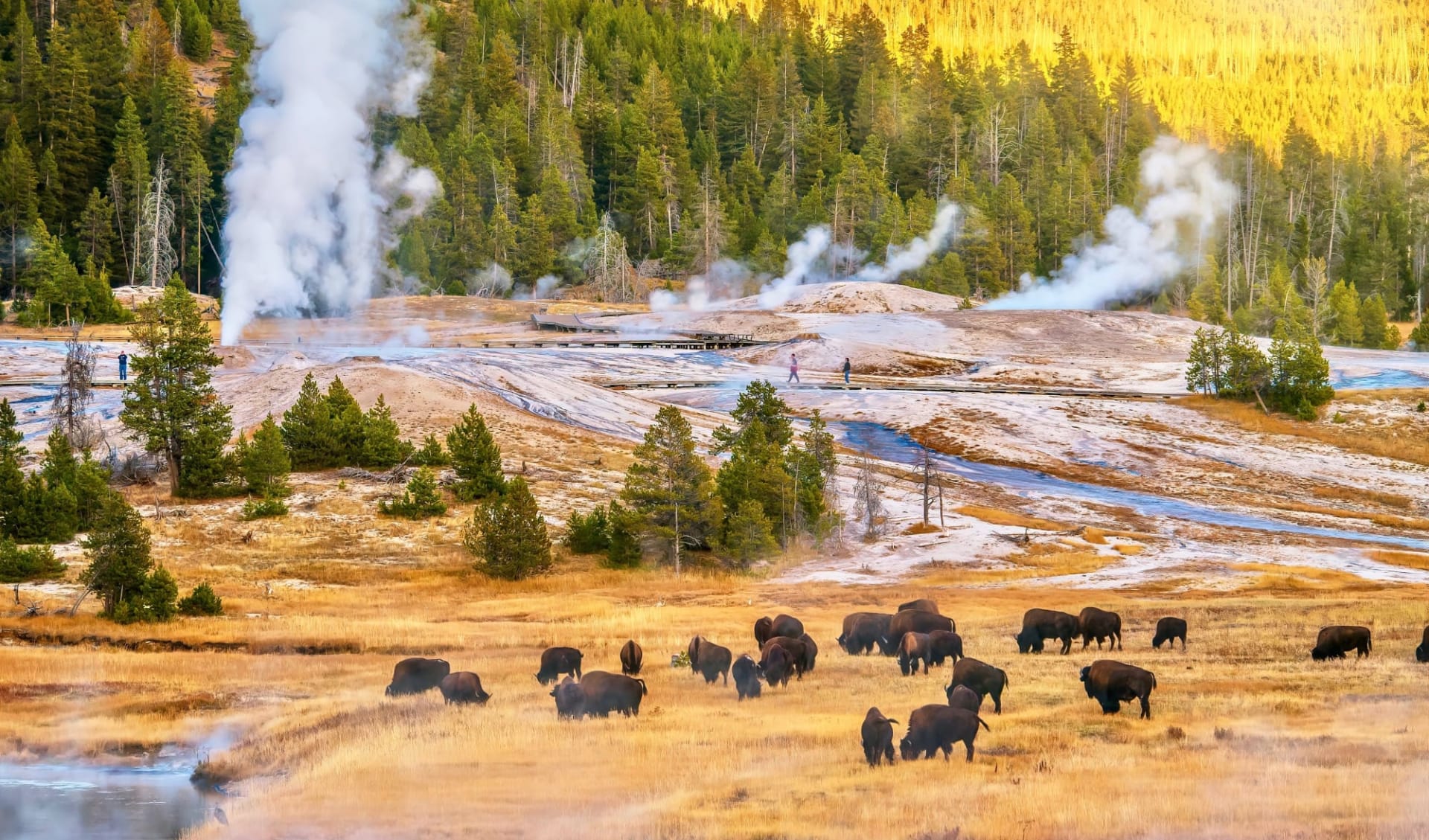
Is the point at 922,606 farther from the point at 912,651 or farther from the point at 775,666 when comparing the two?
the point at 775,666

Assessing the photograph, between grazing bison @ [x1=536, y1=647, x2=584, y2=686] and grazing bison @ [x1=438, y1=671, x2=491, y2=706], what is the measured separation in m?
1.96

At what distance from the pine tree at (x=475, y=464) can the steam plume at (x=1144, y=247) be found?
80.6 meters

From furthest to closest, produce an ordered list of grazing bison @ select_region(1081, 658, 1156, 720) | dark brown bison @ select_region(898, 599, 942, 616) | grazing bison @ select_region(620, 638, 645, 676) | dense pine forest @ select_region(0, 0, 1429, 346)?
dense pine forest @ select_region(0, 0, 1429, 346) → dark brown bison @ select_region(898, 599, 942, 616) → grazing bison @ select_region(620, 638, 645, 676) → grazing bison @ select_region(1081, 658, 1156, 720)

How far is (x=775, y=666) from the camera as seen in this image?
25.0 m

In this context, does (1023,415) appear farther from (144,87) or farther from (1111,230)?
(144,87)

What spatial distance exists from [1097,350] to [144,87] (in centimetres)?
9147

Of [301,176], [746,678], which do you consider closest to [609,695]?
[746,678]

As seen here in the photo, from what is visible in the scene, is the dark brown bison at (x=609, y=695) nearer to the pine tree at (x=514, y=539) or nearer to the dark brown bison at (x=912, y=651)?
the dark brown bison at (x=912, y=651)

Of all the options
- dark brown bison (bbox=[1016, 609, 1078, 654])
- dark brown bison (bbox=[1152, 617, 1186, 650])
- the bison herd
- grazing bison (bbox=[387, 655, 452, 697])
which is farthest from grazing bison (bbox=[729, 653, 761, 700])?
dark brown bison (bbox=[1152, 617, 1186, 650])

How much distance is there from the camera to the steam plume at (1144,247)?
14088cm

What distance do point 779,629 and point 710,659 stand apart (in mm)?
→ 3152

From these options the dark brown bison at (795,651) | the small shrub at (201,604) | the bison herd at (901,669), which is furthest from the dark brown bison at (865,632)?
the small shrub at (201,604)

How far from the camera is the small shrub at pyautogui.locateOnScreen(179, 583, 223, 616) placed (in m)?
36.0

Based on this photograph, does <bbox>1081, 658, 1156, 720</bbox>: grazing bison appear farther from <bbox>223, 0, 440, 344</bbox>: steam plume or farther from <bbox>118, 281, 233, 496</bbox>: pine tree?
<bbox>223, 0, 440, 344</bbox>: steam plume
